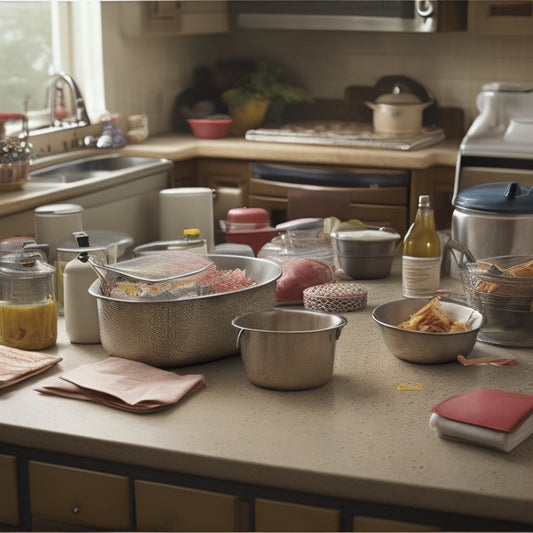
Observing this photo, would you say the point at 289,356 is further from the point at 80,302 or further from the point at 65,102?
the point at 65,102

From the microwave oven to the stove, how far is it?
0.51 metres

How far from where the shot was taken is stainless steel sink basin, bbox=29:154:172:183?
3.87m

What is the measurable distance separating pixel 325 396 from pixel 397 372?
0.19 metres

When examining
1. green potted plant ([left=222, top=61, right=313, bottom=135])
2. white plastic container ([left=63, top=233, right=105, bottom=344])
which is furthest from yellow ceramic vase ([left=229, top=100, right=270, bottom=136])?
white plastic container ([left=63, top=233, right=105, bottom=344])

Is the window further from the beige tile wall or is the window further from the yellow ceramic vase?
the yellow ceramic vase

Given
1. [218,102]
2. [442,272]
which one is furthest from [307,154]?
[442,272]

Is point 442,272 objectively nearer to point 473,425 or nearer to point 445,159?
point 473,425

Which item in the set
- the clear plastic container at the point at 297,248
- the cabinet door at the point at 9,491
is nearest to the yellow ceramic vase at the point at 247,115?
the clear plastic container at the point at 297,248

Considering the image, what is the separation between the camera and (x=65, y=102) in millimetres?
4555

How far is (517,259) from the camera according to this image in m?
2.05

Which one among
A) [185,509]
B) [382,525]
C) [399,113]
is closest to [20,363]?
[185,509]

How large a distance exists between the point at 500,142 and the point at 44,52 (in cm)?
221

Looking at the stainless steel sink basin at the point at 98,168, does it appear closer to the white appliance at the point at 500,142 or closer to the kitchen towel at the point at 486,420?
the white appliance at the point at 500,142

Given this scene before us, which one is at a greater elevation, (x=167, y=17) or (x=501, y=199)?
(x=167, y=17)
